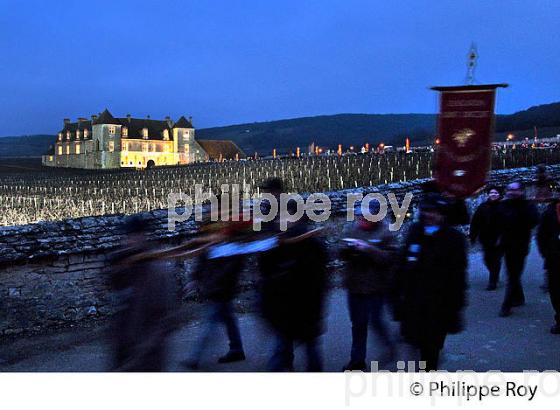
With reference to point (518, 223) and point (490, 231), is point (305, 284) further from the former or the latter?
point (490, 231)

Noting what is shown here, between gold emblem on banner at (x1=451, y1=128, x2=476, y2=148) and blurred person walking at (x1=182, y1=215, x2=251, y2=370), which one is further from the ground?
gold emblem on banner at (x1=451, y1=128, x2=476, y2=148)

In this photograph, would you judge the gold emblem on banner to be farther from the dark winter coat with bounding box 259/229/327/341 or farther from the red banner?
the dark winter coat with bounding box 259/229/327/341

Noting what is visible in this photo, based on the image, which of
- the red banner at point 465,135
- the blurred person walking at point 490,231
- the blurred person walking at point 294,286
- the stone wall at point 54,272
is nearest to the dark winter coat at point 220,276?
the blurred person walking at point 294,286

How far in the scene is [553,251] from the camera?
4.80 metres

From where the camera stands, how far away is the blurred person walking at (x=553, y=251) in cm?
A: 479

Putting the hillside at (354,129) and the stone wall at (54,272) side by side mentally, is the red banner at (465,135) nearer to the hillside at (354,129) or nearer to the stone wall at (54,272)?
the stone wall at (54,272)

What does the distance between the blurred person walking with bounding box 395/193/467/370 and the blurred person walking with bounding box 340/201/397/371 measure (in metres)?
0.31

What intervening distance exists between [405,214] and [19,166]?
4038cm

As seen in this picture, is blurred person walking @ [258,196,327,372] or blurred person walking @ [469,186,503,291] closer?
blurred person walking @ [258,196,327,372]

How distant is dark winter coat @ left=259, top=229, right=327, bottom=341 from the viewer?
11.6 feet

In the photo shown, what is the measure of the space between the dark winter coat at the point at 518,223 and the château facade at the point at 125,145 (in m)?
49.3

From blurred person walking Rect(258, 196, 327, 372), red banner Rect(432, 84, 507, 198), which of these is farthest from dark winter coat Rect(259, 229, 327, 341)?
red banner Rect(432, 84, 507, 198)

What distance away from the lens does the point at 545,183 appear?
20.2 ft

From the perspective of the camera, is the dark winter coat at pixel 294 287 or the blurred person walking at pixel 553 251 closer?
the dark winter coat at pixel 294 287
